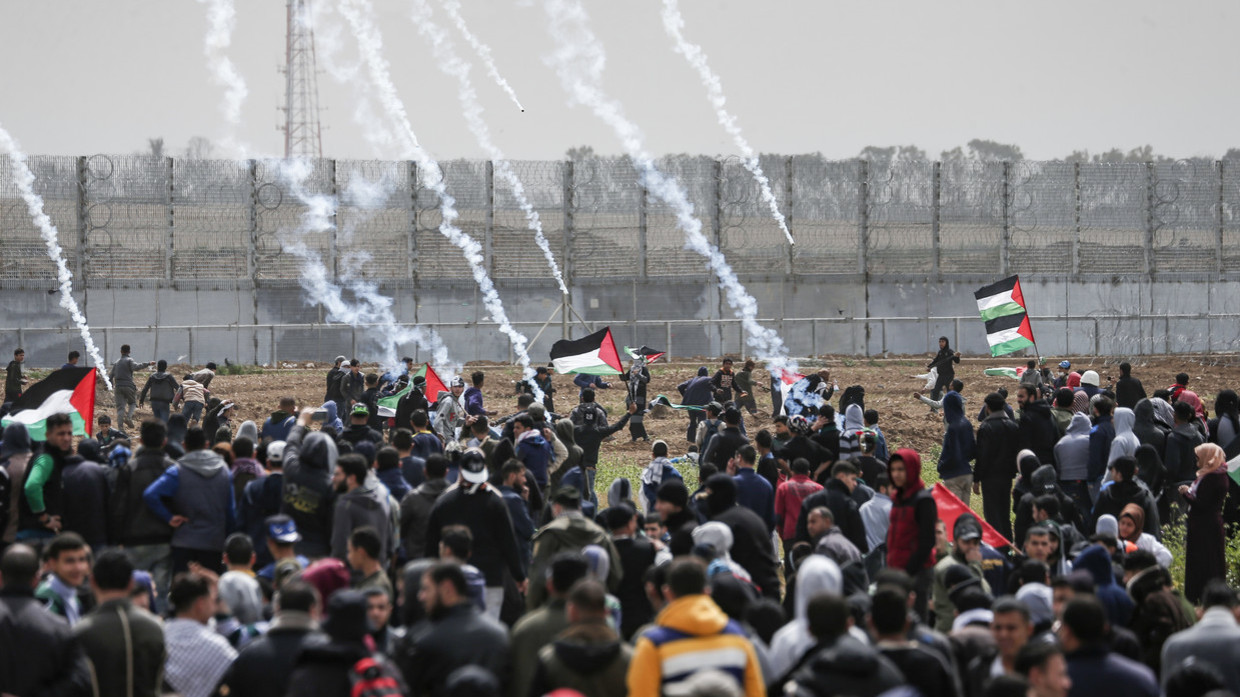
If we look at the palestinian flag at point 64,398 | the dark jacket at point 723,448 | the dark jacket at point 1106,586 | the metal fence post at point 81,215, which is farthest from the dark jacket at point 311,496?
the metal fence post at point 81,215

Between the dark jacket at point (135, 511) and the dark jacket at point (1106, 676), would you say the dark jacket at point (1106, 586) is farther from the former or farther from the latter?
the dark jacket at point (135, 511)

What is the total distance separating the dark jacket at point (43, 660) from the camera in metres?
6.23

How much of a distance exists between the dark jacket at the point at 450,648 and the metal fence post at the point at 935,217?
42.3 meters

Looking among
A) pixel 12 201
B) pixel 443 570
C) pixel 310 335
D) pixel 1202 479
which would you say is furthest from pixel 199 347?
pixel 443 570

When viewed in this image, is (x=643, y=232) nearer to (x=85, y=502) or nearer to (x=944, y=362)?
(x=944, y=362)

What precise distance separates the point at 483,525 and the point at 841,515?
2.67 metres

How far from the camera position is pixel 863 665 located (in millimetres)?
5602

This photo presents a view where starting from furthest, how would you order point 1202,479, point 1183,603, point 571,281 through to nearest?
point 571,281
point 1202,479
point 1183,603

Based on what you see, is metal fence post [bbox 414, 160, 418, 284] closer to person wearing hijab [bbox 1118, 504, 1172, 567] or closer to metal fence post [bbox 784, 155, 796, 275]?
metal fence post [bbox 784, 155, 796, 275]

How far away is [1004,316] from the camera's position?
75.4 feet

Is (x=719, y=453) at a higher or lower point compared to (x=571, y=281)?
lower

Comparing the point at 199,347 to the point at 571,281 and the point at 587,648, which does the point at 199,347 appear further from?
the point at 587,648

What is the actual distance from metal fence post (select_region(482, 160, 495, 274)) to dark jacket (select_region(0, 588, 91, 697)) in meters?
39.3

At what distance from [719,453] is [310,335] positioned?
3146 centimetres
